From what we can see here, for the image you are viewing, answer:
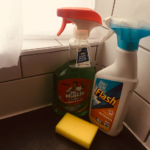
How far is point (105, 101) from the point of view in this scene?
48cm

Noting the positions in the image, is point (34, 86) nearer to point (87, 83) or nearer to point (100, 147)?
point (87, 83)

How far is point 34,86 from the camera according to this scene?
1.78 feet

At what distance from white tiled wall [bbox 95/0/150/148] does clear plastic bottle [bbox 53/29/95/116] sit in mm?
118

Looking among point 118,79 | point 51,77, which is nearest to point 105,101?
point 118,79

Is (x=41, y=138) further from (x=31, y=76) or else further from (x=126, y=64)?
(x=126, y=64)

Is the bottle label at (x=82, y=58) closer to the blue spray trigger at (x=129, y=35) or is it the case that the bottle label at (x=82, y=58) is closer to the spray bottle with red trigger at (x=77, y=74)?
the spray bottle with red trigger at (x=77, y=74)

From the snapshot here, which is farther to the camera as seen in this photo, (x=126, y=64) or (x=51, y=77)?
(x=51, y=77)

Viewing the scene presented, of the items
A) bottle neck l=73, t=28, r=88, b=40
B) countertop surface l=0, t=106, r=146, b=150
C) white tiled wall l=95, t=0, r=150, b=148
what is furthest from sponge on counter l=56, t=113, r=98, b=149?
bottle neck l=73, t=28, r=88, b=40

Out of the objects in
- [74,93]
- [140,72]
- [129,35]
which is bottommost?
[74,93]

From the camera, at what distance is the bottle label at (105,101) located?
446 mm

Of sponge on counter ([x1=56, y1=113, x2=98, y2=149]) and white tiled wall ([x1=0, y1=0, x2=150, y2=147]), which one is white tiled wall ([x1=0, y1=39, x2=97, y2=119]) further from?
sponge on counter ([x1=56, y1=113, x2=98, y2=149])

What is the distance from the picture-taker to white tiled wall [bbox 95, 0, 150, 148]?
16.4 inches

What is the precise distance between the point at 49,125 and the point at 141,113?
0.30 meters

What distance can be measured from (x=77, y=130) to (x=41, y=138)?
0.38ft
